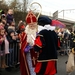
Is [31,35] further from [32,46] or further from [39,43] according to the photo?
[39,43]

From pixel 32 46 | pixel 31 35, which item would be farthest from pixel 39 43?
pixel 32 46

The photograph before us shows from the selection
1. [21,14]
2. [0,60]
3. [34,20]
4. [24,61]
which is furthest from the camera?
[21,14]

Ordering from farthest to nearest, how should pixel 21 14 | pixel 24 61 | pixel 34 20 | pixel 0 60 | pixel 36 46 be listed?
pixel 21 14
pixel 0 60
pixel 24 61
pixel 34 20
pixel 36 46

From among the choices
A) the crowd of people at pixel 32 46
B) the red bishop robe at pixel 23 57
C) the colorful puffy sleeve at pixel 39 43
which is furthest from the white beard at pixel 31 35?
the colorful puffy sleeve at pixel 39 43

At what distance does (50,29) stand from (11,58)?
2.52 m

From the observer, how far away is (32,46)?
6297 mm

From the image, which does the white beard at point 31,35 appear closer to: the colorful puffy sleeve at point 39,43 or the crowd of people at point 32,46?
the crowd of people at point 32,46

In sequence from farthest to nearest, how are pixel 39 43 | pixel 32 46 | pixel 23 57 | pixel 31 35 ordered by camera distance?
pixel 23 57 → pixel 32 46 → pixel 31 35 → pixel 39 43

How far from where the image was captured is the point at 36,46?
5191 mm

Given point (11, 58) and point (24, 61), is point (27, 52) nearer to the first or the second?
point (24, 61)

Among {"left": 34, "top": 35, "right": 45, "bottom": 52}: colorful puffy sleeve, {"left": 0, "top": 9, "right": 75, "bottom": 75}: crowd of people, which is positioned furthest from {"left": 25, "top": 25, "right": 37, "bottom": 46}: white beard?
{"left": 34, "top": 35, "right": 45, "bottom": 52}: colorful puffy sleeve

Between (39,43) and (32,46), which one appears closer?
(39,43)

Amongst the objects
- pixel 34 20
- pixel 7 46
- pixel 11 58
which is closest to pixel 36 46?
pixel 34 20

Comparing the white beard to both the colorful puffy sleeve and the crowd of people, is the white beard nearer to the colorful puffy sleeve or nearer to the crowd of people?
→ the crowd of people
